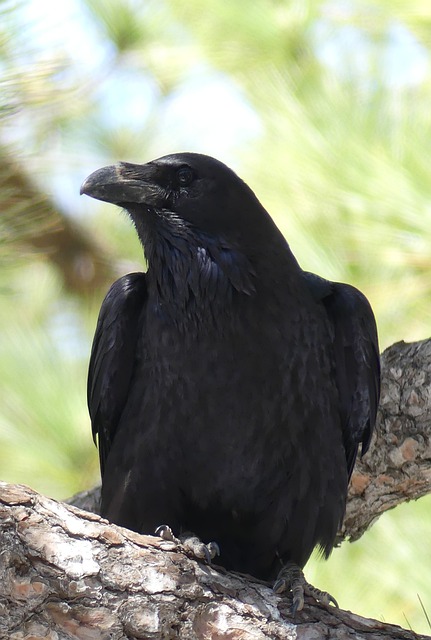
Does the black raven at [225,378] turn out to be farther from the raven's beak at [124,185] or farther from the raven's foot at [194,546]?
the raven's foot at [194,546]

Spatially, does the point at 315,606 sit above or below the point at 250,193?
below

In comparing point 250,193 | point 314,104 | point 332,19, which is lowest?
point 250,193

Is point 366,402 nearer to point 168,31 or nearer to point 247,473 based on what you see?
point 247,473

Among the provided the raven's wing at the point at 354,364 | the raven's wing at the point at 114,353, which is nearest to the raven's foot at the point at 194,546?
the raven's wing at the point at 114,353

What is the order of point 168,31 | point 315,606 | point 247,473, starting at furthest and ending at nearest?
1. point 168,31
2. point 247,473
3. point 315,606

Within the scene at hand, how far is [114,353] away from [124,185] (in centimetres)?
64

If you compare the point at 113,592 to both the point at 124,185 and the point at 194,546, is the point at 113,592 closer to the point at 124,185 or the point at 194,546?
the point at 194,546

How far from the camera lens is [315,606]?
10.1 ft

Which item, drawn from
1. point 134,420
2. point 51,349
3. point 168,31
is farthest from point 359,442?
point 168,31

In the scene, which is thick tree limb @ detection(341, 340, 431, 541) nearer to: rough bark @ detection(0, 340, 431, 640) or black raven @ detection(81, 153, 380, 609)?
black raven @ detection(81, 153, 380, 609)

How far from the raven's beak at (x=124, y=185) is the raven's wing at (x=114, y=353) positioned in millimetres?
357

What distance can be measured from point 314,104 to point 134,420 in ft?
7.21

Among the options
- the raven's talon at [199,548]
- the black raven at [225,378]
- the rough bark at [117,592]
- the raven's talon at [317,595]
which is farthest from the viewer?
the black raven at [225,378]

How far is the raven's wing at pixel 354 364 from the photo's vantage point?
152 inches
